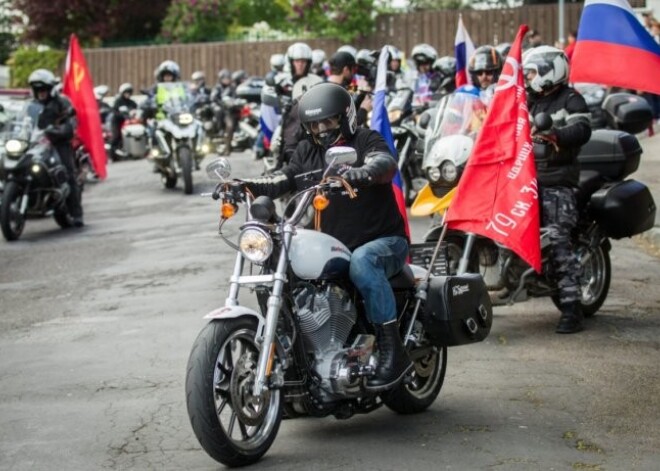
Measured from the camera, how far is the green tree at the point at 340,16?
125 feet

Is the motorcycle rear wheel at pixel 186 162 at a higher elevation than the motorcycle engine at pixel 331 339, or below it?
below

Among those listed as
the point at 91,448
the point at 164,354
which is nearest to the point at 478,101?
the point at 164,354

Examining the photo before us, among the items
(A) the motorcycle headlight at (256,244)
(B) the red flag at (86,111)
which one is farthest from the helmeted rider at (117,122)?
(A) the motorcycle headlight at (256,244)

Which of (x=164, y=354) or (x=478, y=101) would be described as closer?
(x=164, y=354)

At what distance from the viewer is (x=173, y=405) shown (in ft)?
24.5

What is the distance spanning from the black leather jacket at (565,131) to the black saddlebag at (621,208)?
0.30m

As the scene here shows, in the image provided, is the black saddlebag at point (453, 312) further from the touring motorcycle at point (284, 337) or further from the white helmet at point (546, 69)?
the white helmet at point (546, 69)

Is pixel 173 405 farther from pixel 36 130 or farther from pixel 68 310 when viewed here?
pixel 36 130

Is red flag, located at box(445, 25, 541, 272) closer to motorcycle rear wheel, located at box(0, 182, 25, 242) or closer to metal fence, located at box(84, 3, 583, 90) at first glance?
motorcycle rear wheel, located at box(0, 182, 25, 242)

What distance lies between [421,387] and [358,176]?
156cm

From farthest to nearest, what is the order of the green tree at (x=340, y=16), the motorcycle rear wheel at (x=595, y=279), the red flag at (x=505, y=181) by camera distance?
the green tree at (x=340, y=16) → the motorcycle rear wheel at (x=595, y=279) → the red flag at (x=505, y=181)

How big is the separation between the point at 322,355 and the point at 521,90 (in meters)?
2.96

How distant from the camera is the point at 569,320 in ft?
31.3

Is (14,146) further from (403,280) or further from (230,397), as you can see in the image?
(230,397)
